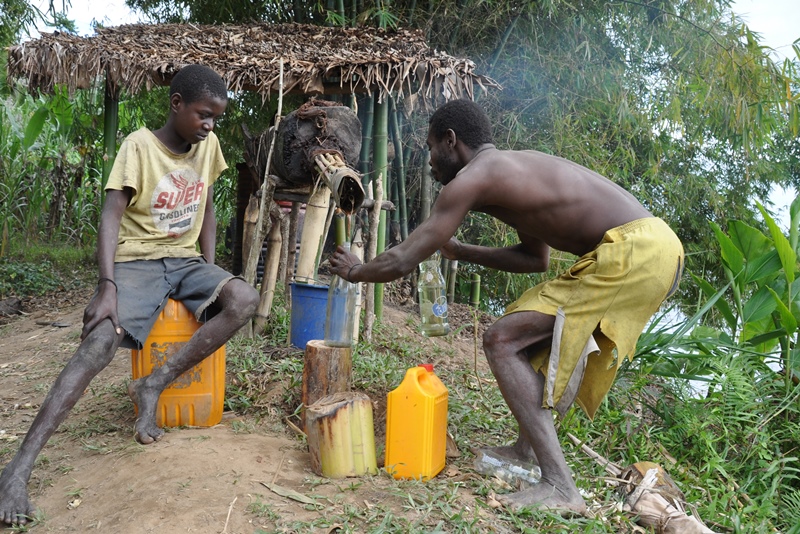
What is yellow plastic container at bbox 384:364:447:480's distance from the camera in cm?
262

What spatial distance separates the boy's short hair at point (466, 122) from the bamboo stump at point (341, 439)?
116cm

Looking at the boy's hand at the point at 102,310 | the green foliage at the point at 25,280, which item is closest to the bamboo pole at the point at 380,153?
the boy's hand at the point at 102,310

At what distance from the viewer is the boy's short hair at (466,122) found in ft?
8.82

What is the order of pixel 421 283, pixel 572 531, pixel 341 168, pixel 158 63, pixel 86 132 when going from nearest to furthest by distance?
pixel 572 531 < pixel 341 168 < pixel 421 283 < pixel 158 63 < pixel 86 132

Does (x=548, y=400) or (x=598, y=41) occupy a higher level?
(x=598, y=41)

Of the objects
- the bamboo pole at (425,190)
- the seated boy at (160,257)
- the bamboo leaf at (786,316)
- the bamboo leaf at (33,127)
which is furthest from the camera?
the bamboo leaf at (33,127)

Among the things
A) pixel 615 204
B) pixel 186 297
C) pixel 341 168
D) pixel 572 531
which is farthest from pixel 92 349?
pixel 615 204

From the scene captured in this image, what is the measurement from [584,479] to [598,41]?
596 centimetres

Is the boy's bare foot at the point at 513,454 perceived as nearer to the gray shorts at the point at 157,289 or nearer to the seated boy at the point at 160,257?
the seated boy at the point at 160,257

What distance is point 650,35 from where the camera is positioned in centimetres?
719

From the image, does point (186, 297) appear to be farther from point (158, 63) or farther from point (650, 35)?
point (650, 35)

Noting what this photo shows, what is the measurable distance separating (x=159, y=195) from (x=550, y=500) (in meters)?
2.14

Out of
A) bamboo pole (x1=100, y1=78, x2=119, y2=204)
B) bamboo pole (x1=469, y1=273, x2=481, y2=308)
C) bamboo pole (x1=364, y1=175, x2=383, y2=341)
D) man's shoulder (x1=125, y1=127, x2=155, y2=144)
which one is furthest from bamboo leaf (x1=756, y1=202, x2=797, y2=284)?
bamboo pole (x1=100, y1=78, x2=119, y2=204)

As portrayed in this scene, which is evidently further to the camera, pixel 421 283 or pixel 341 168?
Result: pixel 421 283
